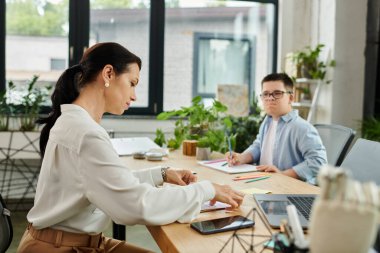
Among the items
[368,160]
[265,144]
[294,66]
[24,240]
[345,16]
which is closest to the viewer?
[24,240]

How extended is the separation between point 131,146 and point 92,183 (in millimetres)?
1622

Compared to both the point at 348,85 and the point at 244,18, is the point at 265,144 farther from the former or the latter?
the point at 244,18

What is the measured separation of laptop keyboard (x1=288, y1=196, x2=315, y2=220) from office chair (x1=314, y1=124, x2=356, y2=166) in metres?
0.80

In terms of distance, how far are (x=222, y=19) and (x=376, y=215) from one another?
12.9 ft

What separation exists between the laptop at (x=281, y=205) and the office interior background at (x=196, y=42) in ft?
7.82

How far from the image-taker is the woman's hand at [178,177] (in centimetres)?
153

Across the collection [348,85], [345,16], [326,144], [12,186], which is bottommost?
[12,186]

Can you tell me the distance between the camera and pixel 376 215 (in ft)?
1.77

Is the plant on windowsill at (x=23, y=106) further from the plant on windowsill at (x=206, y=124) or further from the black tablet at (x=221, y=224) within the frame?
the black tablet at (x=221, y=224)

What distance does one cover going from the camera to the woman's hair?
127cm

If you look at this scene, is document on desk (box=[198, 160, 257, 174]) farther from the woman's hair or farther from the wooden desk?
the woman's hair

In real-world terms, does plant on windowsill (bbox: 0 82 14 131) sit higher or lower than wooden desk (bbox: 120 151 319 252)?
higher

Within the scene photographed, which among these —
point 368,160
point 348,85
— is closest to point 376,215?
point 368,160

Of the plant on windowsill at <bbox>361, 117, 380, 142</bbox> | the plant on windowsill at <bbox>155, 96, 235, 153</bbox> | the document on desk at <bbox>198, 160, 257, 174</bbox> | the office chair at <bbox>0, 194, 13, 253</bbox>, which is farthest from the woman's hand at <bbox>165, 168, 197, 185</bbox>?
the plant on windowsill at <bbox>361, 117, 380, 142</bbox>
